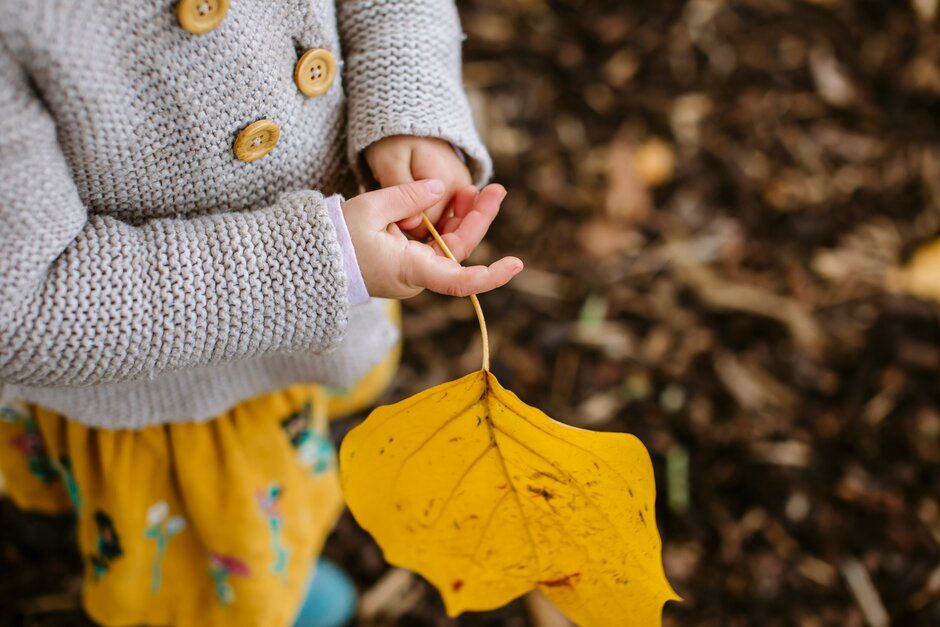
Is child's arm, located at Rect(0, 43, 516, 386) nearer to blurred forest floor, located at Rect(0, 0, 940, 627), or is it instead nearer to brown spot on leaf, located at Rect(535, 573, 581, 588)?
brown spot on leaf, located at Rect(535, 573, 581, 588)

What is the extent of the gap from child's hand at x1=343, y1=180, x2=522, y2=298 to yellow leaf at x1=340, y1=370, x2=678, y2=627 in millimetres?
77

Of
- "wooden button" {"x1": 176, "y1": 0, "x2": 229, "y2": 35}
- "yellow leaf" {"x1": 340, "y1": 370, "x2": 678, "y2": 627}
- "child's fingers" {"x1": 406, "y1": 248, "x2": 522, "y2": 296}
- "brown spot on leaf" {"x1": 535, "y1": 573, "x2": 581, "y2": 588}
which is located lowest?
"brown spot on leaf" {"x1": 535, "y1": 573, "x2": 581, "y2": 588}

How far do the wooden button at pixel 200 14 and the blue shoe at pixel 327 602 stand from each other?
0.80 m

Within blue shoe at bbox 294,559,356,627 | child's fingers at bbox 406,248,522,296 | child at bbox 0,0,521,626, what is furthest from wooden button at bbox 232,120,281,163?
blue shoe at bbox 294,559,356,627

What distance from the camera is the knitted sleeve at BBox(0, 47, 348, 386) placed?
0.47 meters

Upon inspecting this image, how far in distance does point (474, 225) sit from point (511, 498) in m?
0.21

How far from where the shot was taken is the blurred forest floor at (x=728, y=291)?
1109 millimetres

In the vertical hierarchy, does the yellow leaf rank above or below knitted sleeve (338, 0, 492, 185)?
below

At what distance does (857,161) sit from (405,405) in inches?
50.4

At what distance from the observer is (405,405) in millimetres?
516

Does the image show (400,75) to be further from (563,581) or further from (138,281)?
(563,581)

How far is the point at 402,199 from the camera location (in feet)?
1.88

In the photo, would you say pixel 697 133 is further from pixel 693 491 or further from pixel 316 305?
pixel 316 305

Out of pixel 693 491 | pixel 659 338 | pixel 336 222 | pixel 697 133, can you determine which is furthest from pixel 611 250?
pixel 336 222
